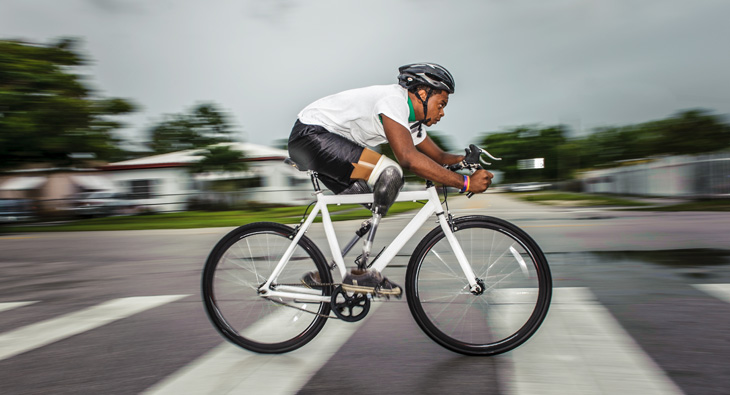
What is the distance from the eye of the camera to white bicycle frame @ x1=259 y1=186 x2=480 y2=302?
3369 mm

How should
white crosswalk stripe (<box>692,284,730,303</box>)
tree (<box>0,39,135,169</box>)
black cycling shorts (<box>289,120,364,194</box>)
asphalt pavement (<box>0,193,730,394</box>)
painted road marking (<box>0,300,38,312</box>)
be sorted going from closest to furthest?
1. asphalt pavement (<box>0,193,730,394</box>)
2. black cycling shorts (<box>289,120,364,194</box>)
3. white crosswalk stripe (<box>692,284,730,303</box>)
4. painted road marking (<box>0,300,38,312</box>)
5. tree (<box>0,39,135,169</box>)

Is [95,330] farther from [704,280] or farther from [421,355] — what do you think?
[704,280]

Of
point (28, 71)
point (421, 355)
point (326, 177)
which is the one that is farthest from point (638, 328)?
point (28, 71)

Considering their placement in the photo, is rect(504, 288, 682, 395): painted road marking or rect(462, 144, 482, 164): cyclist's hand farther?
rect(462, 144, 482, 164): cyclist's hand

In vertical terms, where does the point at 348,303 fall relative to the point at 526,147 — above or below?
above

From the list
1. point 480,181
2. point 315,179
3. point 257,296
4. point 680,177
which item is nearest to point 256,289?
point 257,296

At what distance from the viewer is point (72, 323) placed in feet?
14.7

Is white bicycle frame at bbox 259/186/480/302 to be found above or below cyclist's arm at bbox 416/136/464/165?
below

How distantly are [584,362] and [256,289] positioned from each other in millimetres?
2034

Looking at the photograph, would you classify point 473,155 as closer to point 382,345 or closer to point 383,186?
point 383,186

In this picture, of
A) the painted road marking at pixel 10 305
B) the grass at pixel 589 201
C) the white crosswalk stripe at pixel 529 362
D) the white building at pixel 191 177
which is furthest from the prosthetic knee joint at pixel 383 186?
the white building at pixel 191 177

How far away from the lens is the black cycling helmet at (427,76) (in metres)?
3.29

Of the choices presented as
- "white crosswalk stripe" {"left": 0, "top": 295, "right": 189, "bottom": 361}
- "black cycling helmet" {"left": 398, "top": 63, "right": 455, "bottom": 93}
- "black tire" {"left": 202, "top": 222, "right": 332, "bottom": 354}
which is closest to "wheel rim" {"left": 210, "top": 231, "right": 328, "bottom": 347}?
"black tire" {"left": 202, "top": 222, "right": 332, "bottom": 354}

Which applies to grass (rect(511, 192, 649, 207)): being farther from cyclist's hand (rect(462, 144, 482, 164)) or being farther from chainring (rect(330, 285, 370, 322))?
chainring (rect(330, 285, 370, 322))
